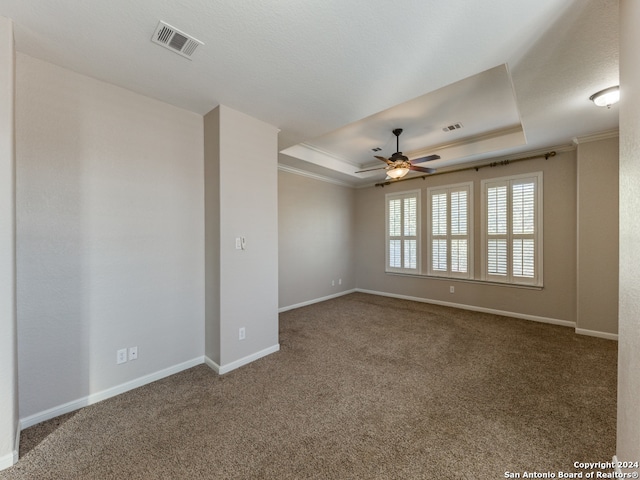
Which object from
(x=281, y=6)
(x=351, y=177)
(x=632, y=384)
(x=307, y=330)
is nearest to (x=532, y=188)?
(x=351, y=177)

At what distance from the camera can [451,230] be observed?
17.0ft

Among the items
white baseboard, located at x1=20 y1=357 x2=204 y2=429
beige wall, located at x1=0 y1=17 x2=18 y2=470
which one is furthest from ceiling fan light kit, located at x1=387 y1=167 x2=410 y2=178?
beige wall, located at x1=0 y1=17 x2=18 y2=470

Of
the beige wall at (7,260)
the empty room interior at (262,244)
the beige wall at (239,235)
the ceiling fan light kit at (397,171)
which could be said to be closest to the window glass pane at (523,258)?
the empty room interior at (262,244)

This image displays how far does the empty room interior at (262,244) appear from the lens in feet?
5.36

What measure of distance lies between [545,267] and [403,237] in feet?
8.05

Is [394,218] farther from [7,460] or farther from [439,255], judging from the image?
[7,460]

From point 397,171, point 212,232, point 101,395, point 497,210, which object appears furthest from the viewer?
point 497,210

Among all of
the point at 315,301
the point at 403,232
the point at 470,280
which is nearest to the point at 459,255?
the point at 470,280

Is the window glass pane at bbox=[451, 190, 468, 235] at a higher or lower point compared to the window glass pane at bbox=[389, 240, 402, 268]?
higher

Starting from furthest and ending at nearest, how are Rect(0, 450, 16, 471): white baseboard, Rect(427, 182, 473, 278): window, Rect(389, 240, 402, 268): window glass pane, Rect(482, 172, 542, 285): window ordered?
1. Rect(389, 240, 402, 268): window glass pane
2. Rect(427, 182, 473, 278): window
3. Rect(482, 172, 542, 285): window
4. Rect(0, 450, 16, 471): white baseboard

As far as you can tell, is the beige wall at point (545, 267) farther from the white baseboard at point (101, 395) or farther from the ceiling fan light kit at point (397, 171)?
the white baseboard at point (101, 395)

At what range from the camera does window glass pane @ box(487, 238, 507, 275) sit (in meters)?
4.61

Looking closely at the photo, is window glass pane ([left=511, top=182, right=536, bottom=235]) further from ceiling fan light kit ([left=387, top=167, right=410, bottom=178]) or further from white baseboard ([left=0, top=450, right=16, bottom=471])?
white baseboard ([left=0, top=450, right=16, bottom=471])

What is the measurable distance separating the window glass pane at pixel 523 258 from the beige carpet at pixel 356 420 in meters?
1.32
